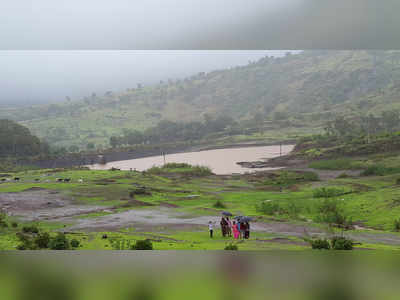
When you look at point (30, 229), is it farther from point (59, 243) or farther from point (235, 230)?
point (235, 230)

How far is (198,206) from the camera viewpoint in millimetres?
7152

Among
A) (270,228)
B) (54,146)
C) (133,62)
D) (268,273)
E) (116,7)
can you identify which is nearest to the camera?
(116,7)

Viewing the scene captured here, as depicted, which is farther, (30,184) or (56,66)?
(30,184)

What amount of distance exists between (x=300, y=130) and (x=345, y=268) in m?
3.90

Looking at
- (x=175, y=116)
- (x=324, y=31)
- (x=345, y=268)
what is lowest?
(x=345, y=268)

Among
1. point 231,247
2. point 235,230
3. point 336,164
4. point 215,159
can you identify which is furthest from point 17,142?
point 336,164

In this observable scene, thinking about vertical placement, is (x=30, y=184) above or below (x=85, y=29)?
below

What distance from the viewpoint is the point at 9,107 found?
7480 mm

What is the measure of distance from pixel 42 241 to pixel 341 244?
4.44 meters

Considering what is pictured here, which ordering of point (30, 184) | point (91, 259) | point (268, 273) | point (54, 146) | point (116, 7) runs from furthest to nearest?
point (54, 146)
point (30, 184)
point (91, 259)
point (268, 273)
point (116, 7)

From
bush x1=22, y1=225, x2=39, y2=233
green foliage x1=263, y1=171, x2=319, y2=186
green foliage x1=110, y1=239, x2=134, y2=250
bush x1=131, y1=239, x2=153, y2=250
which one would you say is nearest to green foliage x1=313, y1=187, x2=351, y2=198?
green foliage x1=263, y1=171, x2=319, y2=186

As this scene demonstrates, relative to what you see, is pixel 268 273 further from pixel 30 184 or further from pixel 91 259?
pixel 30 184

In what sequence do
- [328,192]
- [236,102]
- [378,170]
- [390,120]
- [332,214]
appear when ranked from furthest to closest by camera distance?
[390,120]
[236,102]
[378,170]
[328,192]
[332,214]

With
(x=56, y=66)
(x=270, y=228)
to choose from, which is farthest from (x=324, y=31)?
(x=56, y=66)
